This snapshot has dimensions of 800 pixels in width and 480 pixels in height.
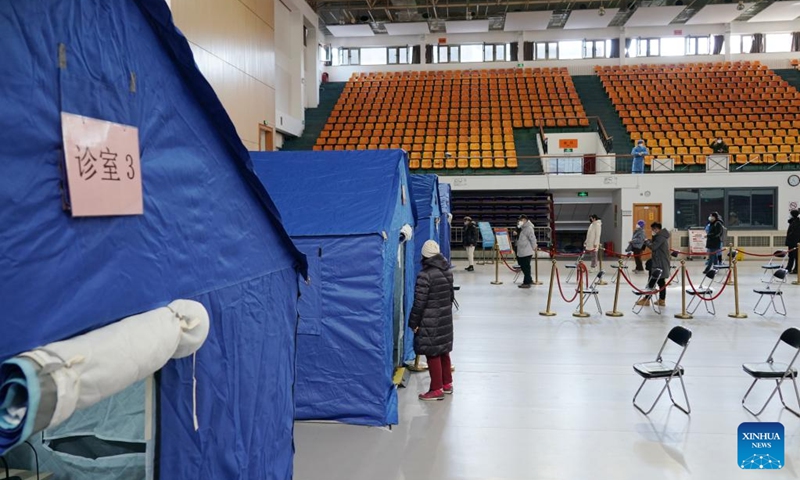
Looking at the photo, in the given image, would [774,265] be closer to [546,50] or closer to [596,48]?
[596,48]

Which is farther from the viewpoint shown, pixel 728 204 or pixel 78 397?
pixel 728 204

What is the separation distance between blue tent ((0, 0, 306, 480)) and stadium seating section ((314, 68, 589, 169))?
Result: 19.6m

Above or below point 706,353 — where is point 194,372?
above

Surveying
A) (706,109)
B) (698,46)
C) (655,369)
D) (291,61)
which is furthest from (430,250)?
(698,46)

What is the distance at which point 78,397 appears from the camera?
5.67 feet

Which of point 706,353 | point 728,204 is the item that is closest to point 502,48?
point 728,204

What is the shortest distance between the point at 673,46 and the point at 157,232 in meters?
34.2

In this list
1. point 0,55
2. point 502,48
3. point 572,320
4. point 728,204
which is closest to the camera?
point 0,55

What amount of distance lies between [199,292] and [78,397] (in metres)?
1.06

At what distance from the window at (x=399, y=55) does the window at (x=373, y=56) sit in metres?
0.38

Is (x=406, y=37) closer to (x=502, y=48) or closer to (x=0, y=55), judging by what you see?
(x=502, y=48)

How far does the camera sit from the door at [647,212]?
2116 centimetres

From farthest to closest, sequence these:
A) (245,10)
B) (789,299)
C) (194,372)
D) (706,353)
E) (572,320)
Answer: (245,10)
(789,299)
(572,320)
(706,353)
(194,372)

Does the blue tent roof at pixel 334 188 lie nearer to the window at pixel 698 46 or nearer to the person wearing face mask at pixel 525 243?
the person wearing face mask at pixel 525 243
